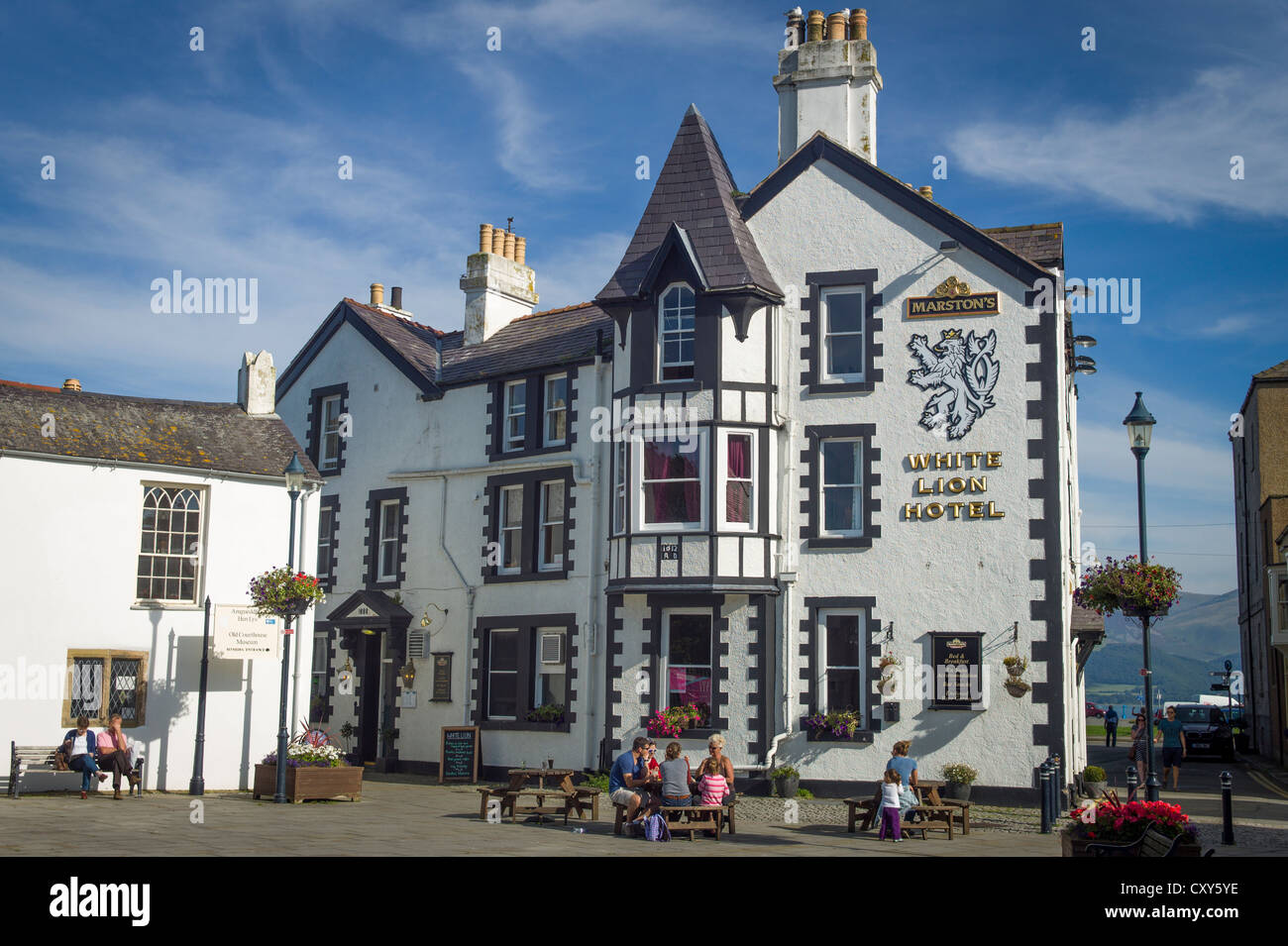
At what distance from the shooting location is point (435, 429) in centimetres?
3206

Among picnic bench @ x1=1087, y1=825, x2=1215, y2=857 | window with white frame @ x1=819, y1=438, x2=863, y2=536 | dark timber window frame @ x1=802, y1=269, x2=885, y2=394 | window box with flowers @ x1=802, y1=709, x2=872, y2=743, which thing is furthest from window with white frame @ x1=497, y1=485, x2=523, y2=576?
picnic bench @ x1=1087, y1=825, x2=1215, y2=857

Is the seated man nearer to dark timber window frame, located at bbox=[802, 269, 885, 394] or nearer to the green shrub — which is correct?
the green shrub

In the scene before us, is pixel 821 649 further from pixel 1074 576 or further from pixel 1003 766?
pixel 1074 576

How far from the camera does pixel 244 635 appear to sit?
79.8 ft

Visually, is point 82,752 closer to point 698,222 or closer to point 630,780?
point 630,780

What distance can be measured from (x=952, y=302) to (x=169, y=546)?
607 inches

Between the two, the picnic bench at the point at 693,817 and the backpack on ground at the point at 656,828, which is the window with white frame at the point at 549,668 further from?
the backpack on ground at the point at 656,828

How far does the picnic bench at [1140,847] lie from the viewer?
12.7 m

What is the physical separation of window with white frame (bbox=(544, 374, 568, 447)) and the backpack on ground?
12415 mm

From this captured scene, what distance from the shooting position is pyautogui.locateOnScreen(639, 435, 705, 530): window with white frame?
25.9 meters

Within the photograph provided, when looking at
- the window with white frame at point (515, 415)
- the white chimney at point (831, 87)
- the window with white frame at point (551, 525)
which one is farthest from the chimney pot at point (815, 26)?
the window with white frame at point (551, 525)

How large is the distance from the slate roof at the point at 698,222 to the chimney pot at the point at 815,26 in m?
2.94

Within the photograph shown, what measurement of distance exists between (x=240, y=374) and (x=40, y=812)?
11099 mm
